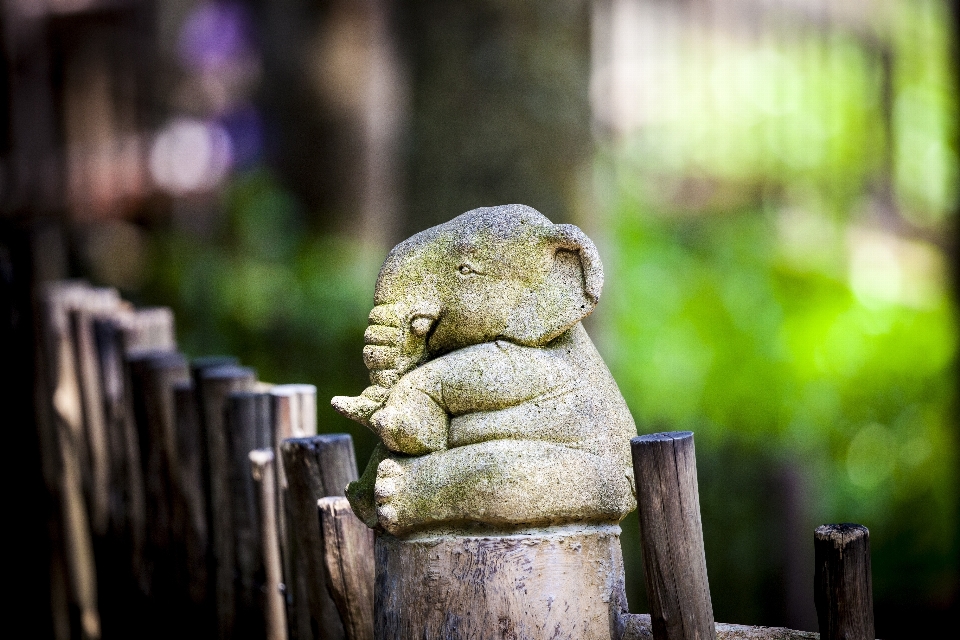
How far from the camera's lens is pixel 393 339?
6.25 feet

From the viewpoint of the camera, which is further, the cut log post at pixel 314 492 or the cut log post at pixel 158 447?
the cut log post at pixel 158 447

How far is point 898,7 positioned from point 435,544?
588 cm

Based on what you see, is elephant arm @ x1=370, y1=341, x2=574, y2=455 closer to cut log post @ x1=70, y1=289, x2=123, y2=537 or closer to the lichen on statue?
the lichen on statue

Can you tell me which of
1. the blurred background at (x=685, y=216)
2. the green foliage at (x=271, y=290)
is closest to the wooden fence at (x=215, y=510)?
the blurred background at (x=685, y=216)

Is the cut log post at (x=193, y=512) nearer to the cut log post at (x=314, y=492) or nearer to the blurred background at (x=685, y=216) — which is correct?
the cut log post at (x=314, y=492)

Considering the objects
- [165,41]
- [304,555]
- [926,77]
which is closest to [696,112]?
[926,77]

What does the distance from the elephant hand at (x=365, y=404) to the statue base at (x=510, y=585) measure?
0.22 meters

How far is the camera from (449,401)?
72.2 inches

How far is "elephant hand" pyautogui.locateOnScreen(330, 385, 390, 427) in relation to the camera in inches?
73.5

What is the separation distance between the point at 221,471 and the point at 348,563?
72cm

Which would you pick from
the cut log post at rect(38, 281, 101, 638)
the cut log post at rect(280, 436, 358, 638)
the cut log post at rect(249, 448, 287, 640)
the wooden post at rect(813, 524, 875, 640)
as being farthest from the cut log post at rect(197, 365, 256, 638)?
the wooden post at rect(813, 524, 875, 640)

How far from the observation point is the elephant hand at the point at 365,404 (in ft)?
6.13

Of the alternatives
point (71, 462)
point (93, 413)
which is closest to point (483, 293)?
point (93, 413)

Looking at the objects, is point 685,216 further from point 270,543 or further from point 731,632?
point 731,632
